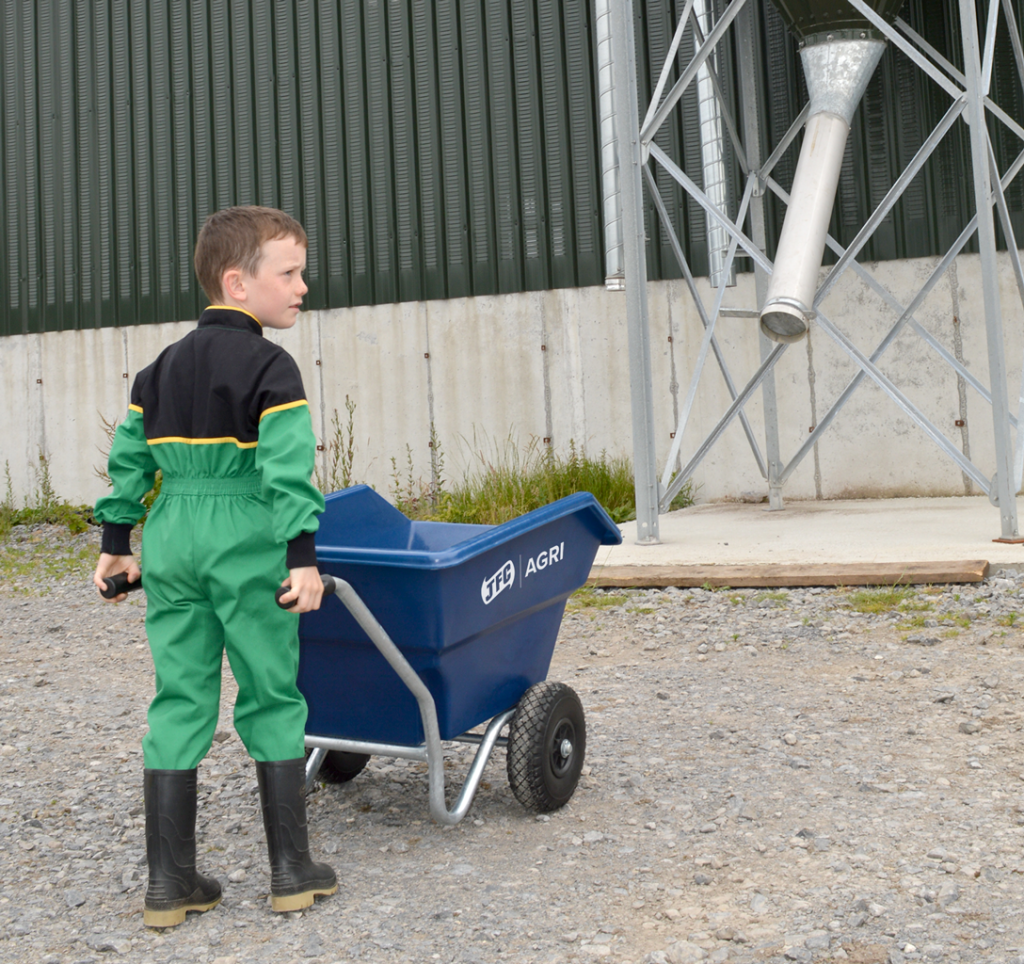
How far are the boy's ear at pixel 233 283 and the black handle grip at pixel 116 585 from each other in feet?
2.22

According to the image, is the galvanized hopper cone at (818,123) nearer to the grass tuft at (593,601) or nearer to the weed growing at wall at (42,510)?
the grass tuft at (593,601)

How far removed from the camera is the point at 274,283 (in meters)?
2.44

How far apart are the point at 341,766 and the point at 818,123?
509 cm

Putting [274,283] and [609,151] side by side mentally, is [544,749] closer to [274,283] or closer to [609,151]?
[274,283]

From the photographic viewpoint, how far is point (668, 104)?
6355 mm

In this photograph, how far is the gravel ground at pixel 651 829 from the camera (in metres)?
2.25

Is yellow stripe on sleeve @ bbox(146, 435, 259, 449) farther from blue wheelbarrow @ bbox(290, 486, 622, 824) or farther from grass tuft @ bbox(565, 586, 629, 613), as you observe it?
grass tuft @ bbox(565, 586, 629, 613)

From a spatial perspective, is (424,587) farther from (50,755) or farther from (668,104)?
(668,104)

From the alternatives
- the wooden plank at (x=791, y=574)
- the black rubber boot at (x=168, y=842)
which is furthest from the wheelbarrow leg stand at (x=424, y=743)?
the wooden plank at (x=791, y=574)

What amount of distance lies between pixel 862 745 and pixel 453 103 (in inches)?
297

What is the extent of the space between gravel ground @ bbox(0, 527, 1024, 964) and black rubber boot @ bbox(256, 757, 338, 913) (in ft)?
0.18

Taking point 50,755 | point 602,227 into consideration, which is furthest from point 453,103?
point 50,755

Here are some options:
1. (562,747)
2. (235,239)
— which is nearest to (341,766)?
(562,747)

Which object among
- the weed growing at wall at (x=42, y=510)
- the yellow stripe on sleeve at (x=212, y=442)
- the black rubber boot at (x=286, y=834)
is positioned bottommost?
the black rubber boot at (x=286, y=834)
